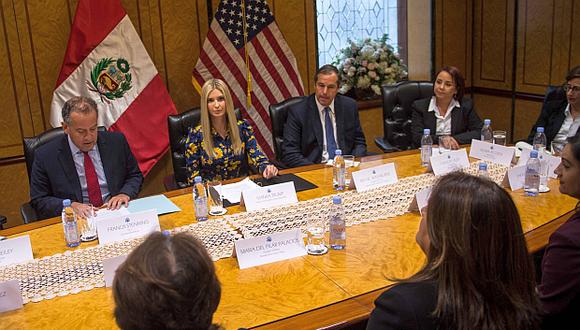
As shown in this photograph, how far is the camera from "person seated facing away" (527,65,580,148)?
374cm

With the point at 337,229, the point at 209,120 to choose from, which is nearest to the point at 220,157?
the point at 209,120

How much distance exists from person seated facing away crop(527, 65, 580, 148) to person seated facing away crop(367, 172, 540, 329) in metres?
2.76

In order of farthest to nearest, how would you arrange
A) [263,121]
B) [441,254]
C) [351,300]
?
[263,121]
[351,300]
[441,254]

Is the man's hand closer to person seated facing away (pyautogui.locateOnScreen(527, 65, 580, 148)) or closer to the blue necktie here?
the blue necktie

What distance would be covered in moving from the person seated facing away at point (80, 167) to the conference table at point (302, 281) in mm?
381

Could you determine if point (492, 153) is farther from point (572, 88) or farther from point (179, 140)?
point (179, 140)

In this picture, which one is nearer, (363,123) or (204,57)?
(204,57)

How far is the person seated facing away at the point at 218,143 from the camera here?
3.36m

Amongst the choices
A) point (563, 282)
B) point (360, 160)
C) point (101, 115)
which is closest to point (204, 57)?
point (101, 115)

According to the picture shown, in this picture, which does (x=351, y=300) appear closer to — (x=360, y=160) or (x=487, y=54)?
(x=360, y=160)

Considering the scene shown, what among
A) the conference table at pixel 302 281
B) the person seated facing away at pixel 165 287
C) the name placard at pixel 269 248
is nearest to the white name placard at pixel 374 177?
the conference table at pixel 302 281

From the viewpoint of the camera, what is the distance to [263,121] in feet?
15.8

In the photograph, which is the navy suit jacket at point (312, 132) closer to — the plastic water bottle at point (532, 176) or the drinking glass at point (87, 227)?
the plastic water bottle at point (532, 176)

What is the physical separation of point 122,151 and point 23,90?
59.0 inches
